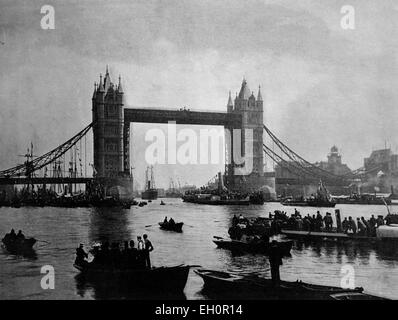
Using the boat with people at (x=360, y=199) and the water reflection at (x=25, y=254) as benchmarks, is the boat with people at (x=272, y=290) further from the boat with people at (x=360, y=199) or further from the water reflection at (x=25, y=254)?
the boat with people at (x=360, y=199)

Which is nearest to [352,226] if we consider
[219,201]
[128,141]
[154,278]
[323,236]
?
[323,236]

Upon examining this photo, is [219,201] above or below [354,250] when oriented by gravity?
above

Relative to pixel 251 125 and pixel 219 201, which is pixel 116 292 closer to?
pixel 251 125

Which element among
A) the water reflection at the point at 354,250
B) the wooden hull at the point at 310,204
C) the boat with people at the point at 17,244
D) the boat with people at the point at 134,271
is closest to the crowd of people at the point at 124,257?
the boat with people at the point at 134,271

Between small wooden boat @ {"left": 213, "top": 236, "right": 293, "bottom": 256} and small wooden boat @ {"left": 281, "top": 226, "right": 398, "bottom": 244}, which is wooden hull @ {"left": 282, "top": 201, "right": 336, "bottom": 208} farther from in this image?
small wooden boat @ {"left": 213, "top": 236, "right": 293, "bottom": 256}

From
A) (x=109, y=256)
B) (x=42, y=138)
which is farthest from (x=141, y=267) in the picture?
(x=42, y=138)

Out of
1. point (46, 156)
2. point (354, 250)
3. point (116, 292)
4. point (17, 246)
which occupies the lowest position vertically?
point (116, 292)
